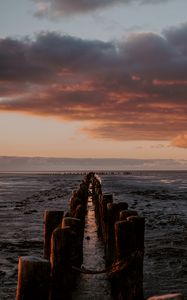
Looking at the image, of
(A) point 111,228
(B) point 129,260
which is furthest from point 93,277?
→ (B) point 129,260

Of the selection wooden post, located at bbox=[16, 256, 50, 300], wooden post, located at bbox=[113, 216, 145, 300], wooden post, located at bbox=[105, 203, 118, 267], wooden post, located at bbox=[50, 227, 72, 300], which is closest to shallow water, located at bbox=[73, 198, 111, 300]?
wooden post, located at bbox=[105, 203, 118, 267]

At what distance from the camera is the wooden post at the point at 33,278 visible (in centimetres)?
582

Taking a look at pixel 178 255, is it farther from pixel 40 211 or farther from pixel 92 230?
pixel 40 211

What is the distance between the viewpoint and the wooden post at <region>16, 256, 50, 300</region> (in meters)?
5.82

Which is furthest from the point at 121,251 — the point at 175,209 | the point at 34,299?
the point at 175,209

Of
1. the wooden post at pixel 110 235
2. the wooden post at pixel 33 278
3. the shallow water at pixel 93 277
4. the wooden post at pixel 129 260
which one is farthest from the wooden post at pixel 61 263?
the wooden post at pixel 110 235

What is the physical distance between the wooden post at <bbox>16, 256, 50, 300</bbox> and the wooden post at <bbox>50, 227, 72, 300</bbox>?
3.98ft

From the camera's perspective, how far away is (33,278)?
19.1ft

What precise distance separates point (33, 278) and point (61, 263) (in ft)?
4.64

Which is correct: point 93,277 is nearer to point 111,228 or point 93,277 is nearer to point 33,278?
point 111,228

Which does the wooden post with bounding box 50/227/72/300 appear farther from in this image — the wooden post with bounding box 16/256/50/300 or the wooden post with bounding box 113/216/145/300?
the wooden post with bounding box 16/256/50/300

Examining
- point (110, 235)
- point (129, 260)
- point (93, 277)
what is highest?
point (129, 260)

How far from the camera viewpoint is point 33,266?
5820 mm

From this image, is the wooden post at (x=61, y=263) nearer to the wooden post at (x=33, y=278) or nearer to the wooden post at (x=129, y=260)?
the wooden post at (x=129, y=260)
